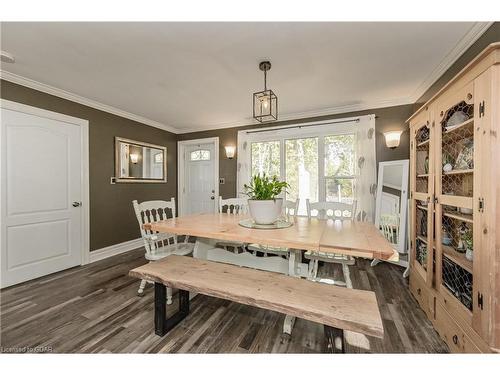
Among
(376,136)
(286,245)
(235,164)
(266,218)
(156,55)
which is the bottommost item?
(286,245)

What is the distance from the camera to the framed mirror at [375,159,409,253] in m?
2.82

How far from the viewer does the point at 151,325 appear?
1676 millimetres

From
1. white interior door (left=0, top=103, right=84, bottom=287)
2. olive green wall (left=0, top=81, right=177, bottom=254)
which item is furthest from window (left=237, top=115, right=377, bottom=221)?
white interior door (left=0, top=103, right=84, bottom=287)

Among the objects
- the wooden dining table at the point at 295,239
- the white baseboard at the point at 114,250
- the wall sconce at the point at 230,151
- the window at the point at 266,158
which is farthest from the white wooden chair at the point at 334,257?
the white baseboard at the point at 114,250

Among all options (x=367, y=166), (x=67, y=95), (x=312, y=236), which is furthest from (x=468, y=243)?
(x=67, y=95)

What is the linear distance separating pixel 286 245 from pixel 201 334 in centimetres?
99

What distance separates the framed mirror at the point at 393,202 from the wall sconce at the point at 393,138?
9.2 inches

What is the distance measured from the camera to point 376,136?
123 inches

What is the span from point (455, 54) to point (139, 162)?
430 cm

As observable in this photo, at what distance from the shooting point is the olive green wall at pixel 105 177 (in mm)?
2859

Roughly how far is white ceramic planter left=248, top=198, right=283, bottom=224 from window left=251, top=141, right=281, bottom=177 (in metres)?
2.11
